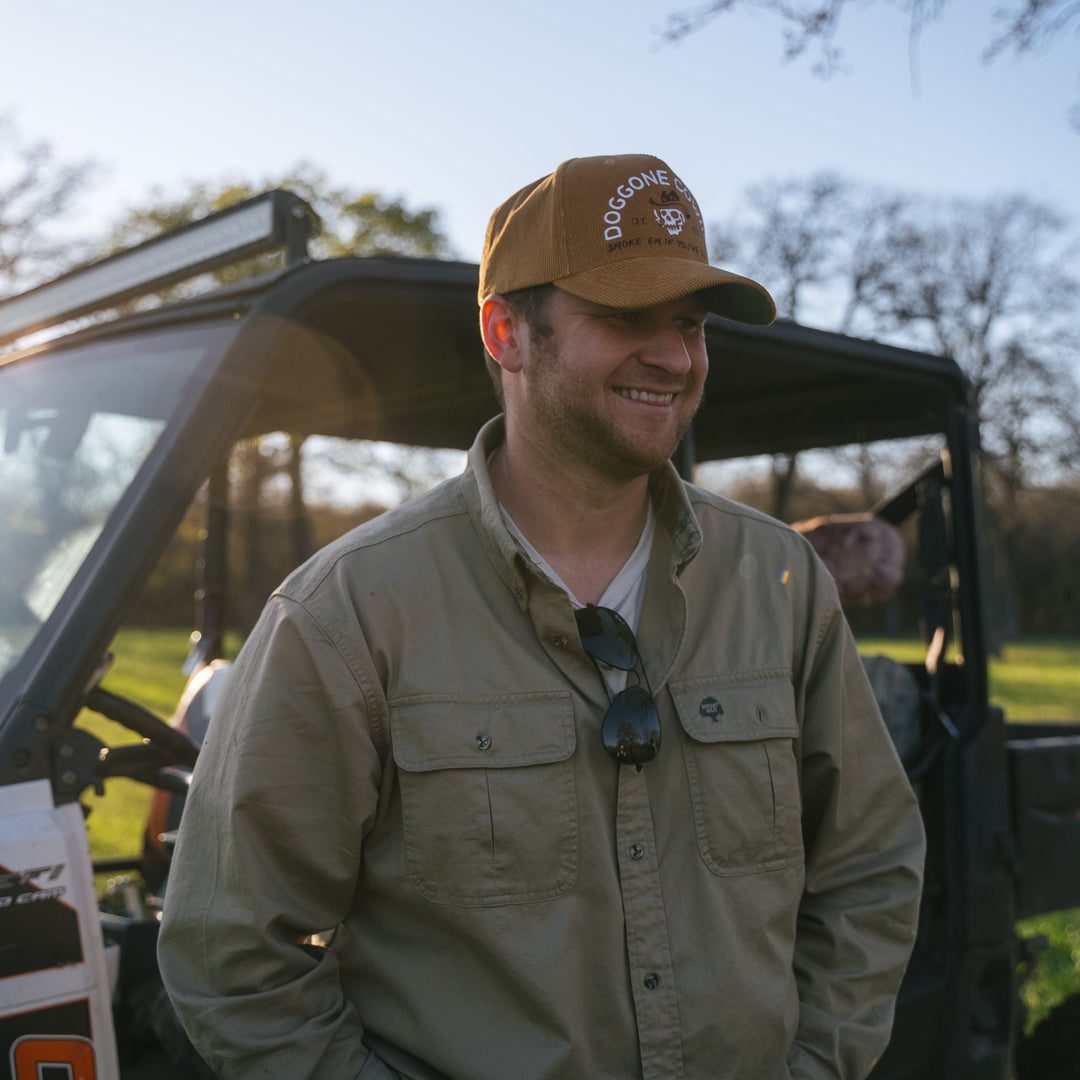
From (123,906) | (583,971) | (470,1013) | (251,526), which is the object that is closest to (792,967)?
(583,971)

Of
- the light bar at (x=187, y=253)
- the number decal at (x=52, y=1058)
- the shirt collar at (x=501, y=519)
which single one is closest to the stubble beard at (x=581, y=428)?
the shirt collar at (x=501, y=519)

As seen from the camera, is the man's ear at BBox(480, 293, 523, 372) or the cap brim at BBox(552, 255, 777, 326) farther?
the man's ear at BBox(480, 293, 523, 372)

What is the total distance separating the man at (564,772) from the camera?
5.45 ft

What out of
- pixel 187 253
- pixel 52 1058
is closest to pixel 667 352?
pixel 187 253

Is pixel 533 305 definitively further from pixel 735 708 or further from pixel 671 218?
pixel 735 708

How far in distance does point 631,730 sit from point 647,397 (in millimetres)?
532

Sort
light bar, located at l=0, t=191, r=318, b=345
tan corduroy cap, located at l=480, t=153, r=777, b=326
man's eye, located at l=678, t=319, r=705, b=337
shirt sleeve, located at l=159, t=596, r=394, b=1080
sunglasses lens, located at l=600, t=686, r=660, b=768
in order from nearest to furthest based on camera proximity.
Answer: shirt sleeve, located at l=159, t=596, r=394, b=1080
sunglasses lens, located at l=600, t=686, r=660, b=768
tan corduroy cap, located at l=480, t=153, r=777, b=326
man's eye, located at l=678, t=319, r=705, b=337
light bar, located at l=0, t=191, r=318, b=345

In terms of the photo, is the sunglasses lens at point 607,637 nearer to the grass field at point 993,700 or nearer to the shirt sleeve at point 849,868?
the shirt sleeve at point 849,868

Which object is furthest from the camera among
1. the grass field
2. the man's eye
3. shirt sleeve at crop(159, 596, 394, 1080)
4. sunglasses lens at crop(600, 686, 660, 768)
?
the grass field

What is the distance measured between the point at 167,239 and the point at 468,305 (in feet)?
2.23

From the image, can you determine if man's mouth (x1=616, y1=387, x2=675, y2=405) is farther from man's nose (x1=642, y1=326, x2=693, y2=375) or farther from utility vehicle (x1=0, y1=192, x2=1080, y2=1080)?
utility vehicle (x1=0, y1=192, x2=1080, y2=1080)

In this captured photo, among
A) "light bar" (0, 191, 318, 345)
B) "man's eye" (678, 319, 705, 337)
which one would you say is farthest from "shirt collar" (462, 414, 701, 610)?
"light bar" (0, 191, 318, 345)

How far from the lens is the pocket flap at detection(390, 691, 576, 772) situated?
1688 millimetres

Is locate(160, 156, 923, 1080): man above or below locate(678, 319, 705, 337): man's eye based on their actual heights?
below
